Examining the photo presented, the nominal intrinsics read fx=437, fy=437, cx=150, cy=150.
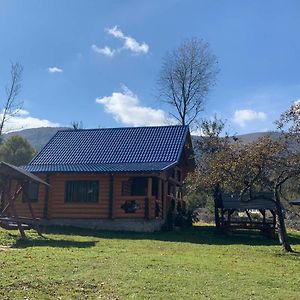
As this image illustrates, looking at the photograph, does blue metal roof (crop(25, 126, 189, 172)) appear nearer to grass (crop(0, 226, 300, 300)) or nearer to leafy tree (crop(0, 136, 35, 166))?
grass (crop(0, 226, 300, 300))

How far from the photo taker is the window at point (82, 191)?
2480 centimetres

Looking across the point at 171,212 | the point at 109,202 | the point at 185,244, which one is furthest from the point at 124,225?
the point at 185,244

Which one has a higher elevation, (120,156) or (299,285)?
(120,156)

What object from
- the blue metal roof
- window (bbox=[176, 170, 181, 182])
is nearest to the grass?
the blue metal roof

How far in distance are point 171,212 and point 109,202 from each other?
4075 millimetres

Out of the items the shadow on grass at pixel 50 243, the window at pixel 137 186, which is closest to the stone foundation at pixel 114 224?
the window at pixel 137 186

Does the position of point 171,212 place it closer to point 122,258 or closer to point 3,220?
point 3,220

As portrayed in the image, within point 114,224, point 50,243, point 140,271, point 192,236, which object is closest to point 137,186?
point 114,224

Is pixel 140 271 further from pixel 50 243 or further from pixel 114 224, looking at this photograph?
pixel 114 224

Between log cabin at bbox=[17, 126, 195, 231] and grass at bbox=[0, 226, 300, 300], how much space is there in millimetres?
6508

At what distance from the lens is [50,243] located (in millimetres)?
16234

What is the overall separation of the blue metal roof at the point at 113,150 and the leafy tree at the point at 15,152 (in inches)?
868

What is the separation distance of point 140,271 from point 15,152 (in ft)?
145

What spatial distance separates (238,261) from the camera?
1327 cm
